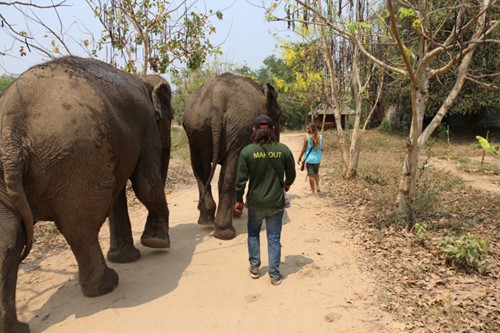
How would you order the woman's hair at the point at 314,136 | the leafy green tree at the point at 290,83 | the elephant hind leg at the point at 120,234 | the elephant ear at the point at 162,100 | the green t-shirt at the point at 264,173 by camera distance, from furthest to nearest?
the leafy green tree at the point at 290,83 < the woman's hair at the point at 314,136 < the elephant ear at the point at 162,100 < the elephant hind leg at the point at 120,234 < the green t-shirt at the point at 264,173

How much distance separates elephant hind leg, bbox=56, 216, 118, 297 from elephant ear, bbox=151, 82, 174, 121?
1.94 meters

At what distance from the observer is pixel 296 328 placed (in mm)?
3385

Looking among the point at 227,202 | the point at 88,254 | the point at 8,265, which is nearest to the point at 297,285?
the point at 227,202

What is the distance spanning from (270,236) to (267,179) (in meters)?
0.68

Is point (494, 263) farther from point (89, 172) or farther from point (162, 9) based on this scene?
point (162, 9)

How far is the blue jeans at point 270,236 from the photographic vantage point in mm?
4258

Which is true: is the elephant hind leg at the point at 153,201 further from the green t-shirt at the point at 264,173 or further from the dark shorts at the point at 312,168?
the dark shorts at the point at 312,168

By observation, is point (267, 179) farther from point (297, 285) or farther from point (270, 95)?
point (270, 95)

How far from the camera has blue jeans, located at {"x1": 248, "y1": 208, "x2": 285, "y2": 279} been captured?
4258mm

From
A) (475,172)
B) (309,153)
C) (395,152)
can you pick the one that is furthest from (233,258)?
(395,152)

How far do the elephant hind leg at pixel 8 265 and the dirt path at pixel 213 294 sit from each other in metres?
0.51

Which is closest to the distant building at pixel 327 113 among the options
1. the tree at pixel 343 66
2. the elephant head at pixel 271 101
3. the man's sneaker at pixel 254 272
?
the tree at pixel 343 66

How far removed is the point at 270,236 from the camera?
4.33 metres

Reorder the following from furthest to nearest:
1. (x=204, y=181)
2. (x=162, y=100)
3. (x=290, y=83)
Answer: (x=290, y=83) < (x=204, y=181) < (x=162, y=100)
